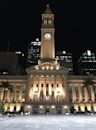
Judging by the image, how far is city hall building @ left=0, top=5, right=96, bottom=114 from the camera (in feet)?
346

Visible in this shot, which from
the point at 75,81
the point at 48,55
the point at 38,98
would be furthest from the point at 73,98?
the point at 48,55

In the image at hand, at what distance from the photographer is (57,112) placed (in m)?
104

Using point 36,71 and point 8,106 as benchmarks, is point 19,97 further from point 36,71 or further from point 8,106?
point 36,71

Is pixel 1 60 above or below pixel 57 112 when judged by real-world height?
above

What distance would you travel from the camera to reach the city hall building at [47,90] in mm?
105562

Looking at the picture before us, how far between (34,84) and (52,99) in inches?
469

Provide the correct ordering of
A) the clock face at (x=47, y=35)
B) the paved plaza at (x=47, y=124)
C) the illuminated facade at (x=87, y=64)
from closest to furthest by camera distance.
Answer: the paved plaza at (x=47, y=124) → the clock face at (x=47, y=35) → the illuminated facade at (x=87, y=64)

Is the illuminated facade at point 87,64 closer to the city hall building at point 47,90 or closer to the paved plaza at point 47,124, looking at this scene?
the city hall building at point 47,90

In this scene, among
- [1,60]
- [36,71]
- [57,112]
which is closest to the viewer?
[57,112]

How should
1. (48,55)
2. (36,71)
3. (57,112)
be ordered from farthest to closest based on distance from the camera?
(48,55), (36,71), (57,112)

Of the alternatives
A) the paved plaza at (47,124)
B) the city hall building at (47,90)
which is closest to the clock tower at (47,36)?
the city hall building at (47,90)

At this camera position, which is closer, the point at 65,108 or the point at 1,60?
the point at 65,108

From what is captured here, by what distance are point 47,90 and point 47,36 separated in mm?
33591

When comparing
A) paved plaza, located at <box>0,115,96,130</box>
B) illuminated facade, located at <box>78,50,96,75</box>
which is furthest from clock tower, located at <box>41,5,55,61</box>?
paved plaza, located at <box>0,115,96,130</box>
